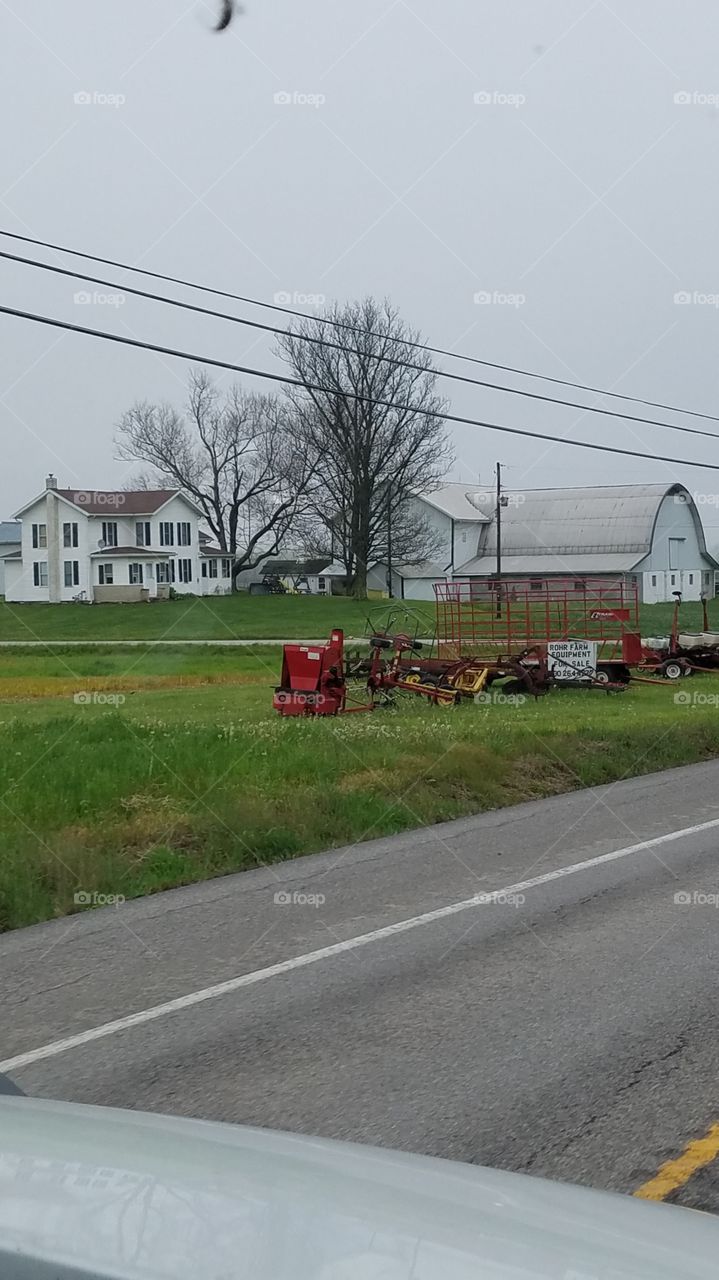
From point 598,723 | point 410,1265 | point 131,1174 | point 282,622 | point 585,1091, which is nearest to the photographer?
point 410,1265

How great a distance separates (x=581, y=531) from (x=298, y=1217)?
77.6 m

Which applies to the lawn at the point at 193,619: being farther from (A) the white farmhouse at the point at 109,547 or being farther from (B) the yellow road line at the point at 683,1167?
(B) the yellow road line at the point at 683,1167

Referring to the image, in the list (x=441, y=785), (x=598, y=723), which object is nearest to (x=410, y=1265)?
(x=441, y=785)

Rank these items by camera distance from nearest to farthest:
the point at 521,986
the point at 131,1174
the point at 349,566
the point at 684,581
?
1. the point at 131,1174
2. the point at 521,986
3. the point at 349,566
4. the point at 684,581

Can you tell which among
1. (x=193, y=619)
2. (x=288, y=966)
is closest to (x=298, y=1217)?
(x=288, y=966)

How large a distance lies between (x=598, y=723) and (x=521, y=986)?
11655mm

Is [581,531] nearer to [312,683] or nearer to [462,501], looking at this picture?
[462,501]

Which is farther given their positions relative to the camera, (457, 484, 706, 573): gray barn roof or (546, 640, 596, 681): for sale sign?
(457, 484, 706, 573): gray barn roof

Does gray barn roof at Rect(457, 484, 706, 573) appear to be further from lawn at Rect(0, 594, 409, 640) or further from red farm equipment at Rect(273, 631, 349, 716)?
red farm equipment at Rect(273, 631, 349, 716)

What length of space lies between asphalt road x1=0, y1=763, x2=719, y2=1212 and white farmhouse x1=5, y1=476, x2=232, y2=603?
56923 mm

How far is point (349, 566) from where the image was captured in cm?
6681

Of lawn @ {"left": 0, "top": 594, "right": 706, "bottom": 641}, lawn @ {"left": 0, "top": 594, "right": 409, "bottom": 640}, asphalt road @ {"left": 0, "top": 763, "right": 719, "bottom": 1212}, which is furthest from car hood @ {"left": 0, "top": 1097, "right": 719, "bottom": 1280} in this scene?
lawn @ {"left": 0, "top": 594, "right": 409, "bottom": 640}

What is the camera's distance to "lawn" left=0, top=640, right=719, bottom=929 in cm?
963

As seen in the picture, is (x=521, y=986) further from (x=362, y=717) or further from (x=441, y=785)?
(x=362, y=717)
